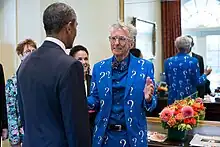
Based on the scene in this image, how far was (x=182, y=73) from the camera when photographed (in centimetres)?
303

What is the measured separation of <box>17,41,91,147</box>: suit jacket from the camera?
1418 mm

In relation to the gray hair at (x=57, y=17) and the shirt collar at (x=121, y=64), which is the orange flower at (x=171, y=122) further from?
the gray hair at (x=57, y=17)

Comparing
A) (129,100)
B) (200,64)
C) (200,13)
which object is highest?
(200,13)

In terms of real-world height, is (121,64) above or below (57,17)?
below

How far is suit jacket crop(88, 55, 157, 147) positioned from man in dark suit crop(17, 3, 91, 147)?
2.15 feet

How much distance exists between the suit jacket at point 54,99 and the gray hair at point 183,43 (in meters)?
1.76

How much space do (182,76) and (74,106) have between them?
1.80 m

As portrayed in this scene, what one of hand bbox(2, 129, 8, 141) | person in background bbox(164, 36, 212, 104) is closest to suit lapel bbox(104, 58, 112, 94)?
person in background bbox(164, 36, 212, 104)

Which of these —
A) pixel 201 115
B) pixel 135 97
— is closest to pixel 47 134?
pixel 135 97

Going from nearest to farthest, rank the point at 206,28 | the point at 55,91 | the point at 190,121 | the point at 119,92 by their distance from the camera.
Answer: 1. the point at 55,91
2. the point at 119,92
3. the point at 190,121
4. the point at 206,28

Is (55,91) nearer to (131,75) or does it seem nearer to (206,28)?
(131,75)

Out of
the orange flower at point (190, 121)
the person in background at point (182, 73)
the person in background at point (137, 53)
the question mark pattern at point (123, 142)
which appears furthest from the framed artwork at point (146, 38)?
the question mark pattern at point (123, 142)

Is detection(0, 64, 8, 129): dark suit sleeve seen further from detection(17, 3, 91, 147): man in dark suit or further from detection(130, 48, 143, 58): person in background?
detection(17, 3, 91, 147): man in dark suit

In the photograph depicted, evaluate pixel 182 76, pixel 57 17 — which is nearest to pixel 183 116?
pixel 182 76
